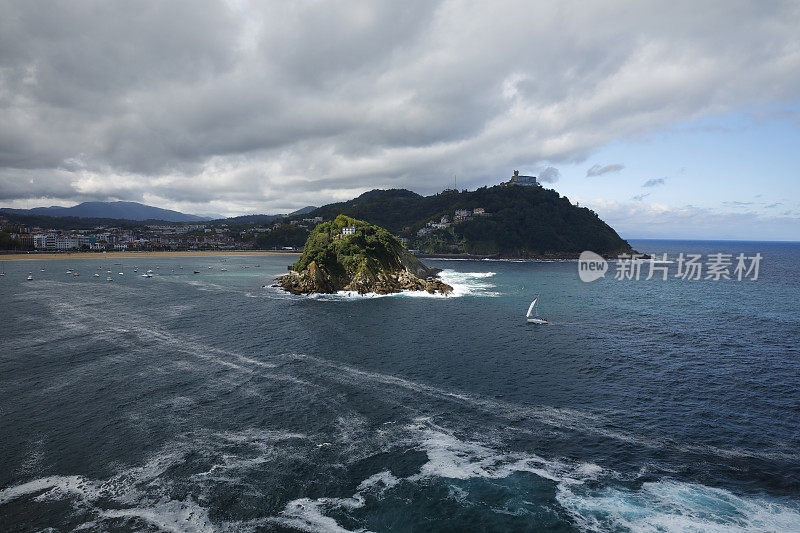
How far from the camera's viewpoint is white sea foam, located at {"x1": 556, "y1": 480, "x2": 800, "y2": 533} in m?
18.7

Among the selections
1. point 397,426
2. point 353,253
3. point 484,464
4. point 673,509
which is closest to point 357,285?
point 353,253

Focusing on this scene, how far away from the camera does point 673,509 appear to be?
19.9 meters

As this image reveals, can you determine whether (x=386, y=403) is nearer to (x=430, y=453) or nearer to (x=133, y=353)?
(x=430, y=453)

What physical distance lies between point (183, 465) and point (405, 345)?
30245mm

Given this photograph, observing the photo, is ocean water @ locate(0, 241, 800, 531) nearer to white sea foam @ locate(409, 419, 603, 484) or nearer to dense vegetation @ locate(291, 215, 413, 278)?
white sea foam @ locate(409, 419, 603, 484)

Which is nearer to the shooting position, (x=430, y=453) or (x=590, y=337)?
(x=430, y=453)

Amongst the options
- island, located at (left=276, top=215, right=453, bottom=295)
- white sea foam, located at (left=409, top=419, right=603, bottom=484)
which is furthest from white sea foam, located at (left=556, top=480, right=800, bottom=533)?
island, located at (left=276, top=215, right=453, bottom=295)

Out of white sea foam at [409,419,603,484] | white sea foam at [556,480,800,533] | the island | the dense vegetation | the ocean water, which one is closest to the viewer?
white sea foam at [556,480,800,533]

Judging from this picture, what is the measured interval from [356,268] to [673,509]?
278 ft

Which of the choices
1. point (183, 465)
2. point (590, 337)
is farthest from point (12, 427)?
point (590, 337)

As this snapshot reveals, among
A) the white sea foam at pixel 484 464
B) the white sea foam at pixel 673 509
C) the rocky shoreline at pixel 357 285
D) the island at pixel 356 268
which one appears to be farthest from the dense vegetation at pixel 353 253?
the white sea foam at pixel 673 509

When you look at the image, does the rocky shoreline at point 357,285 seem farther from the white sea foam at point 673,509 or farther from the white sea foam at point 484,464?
the white sea foam at point 673,509

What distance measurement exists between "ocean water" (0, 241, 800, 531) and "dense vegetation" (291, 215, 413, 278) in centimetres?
4024

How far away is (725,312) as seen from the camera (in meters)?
71.6
